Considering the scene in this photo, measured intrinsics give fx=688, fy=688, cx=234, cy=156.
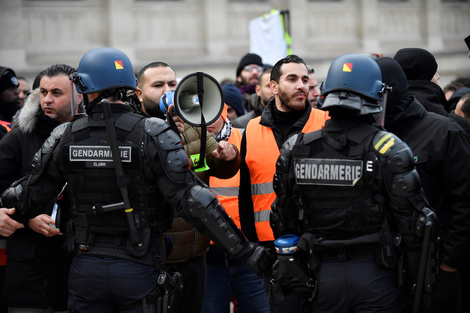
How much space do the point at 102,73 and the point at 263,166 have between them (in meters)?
1.52

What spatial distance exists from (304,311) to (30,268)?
81.9 inches

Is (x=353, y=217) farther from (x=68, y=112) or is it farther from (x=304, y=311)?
(x=68, y=112)

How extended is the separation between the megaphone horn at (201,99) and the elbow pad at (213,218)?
0.50 meters

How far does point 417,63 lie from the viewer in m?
5.35

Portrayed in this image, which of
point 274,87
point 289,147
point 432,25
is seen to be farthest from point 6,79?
point 432,25

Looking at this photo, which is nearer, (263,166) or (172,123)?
(172,123)

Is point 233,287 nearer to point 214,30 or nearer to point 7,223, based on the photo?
point 7,223

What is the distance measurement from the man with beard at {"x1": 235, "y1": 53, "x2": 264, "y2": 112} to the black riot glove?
5.27m

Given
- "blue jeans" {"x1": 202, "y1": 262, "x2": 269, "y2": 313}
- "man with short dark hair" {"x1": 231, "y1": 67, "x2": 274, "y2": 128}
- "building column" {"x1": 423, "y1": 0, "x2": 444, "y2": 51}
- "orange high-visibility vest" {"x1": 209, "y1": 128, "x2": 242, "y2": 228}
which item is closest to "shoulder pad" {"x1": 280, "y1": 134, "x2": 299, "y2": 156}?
"orange high-visibility vest" {"x1": 209, "y1": 128, "x2": 242, "y2": 228}

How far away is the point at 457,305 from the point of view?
475cm

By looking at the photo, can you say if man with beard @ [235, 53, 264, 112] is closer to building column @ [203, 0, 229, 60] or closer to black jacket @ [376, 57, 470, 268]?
black jacket @ [376, 57, 470, 268]

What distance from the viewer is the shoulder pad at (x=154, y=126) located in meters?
4.09

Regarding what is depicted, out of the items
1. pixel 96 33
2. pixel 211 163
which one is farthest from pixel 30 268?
pixel 96 33

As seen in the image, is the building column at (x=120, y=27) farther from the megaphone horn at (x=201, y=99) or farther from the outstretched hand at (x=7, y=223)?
the megaphone horn at (x=201, y=99)
